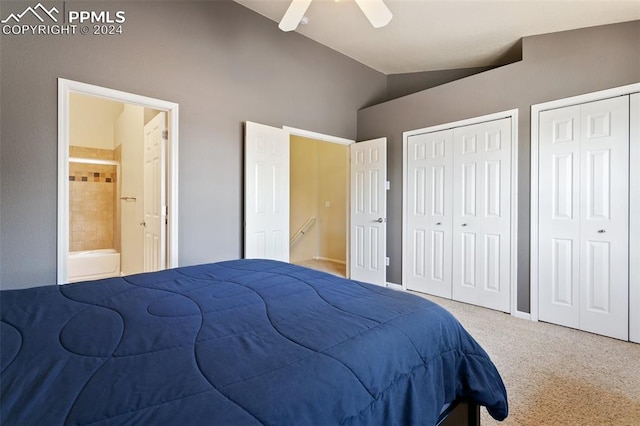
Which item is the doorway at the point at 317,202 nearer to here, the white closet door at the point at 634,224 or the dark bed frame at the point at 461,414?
the white closet door at the point at 634,224

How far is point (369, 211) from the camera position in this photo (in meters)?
4.34

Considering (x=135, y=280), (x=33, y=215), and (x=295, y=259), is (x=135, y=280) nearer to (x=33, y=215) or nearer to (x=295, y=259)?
(x=33, y=215)

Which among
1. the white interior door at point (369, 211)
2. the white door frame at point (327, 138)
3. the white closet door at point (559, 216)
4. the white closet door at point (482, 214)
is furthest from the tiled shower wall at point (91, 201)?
the white closet door at point (559, 216)

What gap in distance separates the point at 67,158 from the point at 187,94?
3.67 ft

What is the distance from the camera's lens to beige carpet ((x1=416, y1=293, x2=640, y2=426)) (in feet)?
5.44

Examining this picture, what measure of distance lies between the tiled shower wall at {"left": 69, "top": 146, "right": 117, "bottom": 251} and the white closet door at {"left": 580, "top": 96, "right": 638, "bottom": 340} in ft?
21.1

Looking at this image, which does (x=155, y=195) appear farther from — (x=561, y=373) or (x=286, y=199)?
(x=561, y=373)

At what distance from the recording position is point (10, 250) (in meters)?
2.07

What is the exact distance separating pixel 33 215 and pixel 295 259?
4.56 m

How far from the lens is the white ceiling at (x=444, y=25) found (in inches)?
105

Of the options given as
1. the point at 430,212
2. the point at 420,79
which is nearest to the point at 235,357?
the point at 430,212

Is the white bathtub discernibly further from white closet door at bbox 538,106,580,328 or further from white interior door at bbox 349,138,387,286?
white closet door at bbox 538,106,580,328

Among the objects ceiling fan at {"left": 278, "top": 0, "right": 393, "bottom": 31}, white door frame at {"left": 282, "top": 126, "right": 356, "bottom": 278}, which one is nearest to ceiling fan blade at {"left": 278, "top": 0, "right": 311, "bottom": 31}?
ceiling fan at {"left": 278, "top": 0, "right": 393, "bottom": 31}

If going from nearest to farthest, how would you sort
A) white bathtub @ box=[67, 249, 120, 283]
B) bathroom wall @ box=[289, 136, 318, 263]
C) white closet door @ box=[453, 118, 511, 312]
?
white closet door @ box=[453, 118, 511, 312] → white bathtub @ box=[67, 249, 120, 283] → bathroom wall @ box=[289, 136, 318, 263]
